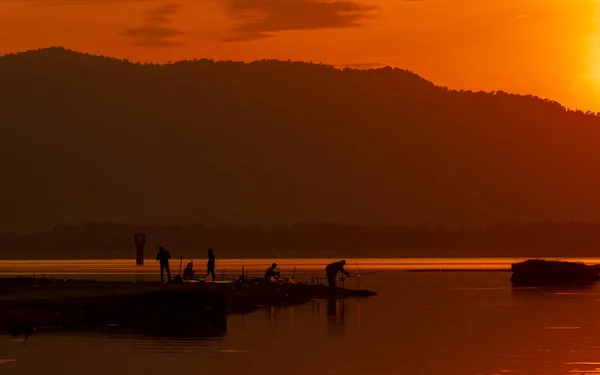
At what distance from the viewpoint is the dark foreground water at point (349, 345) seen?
5594 centimetres

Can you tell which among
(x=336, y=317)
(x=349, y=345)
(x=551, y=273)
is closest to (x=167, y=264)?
(x=336, y=317)

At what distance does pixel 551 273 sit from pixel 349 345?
7518 cm

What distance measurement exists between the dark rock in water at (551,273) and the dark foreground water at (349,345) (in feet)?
128

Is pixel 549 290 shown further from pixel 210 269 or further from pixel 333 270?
pixel 210 269

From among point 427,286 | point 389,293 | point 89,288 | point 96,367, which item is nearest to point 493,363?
point 96,367

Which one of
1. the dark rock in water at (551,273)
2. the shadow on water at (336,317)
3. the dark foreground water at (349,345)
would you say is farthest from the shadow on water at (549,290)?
the shadow on water at (336,317)

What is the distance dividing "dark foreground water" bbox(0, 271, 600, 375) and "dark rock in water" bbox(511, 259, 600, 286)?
128ft

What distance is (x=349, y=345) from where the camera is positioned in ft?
216

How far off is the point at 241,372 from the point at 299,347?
10.2 metres

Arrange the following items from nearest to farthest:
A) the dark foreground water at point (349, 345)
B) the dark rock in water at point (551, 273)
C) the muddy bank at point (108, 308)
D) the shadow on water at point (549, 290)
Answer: the dark foreground water at point (349, 345) → the muddy bank at point (108, 308) → the shadow on water at point (549, 290) → the dark rock in water at point (551, 273)

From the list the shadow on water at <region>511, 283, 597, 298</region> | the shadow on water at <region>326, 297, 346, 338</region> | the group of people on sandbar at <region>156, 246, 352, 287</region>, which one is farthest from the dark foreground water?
the shadow on water at <region>511, 283, 597, 298</region>

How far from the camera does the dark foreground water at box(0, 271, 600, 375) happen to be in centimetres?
5594

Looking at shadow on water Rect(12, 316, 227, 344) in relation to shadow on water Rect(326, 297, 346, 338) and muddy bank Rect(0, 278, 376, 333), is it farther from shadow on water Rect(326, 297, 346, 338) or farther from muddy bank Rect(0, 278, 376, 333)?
shadow on water Rect(326, 297, 346, 338)

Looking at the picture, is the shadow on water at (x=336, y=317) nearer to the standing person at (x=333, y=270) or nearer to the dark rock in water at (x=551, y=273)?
the standing person at (x=333, y=270)
